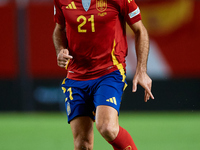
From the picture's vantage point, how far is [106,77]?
4.24 m

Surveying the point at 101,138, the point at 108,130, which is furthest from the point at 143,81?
the point at 101,138

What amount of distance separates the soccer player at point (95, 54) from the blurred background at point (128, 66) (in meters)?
5.22

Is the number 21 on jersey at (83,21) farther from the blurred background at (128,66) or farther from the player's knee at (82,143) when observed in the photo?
the blurred background at (128,66)

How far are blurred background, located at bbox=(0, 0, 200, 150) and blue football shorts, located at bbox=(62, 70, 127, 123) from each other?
5199 mm

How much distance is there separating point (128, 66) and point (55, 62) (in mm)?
1599

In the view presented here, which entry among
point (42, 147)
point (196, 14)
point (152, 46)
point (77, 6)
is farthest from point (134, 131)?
point (77, 6)

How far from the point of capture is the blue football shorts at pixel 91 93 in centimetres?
414

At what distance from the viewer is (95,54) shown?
429 cm

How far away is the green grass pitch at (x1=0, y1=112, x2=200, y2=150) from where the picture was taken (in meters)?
6.61

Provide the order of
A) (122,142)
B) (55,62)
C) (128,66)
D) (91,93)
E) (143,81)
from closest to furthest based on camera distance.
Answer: (122,142)
(143,81)
(91,93)
(128,66)
(55,62)

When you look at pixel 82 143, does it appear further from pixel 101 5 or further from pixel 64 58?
pixel 101 5

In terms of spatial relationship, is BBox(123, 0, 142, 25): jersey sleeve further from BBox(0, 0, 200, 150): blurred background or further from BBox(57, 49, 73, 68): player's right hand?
BBox(0, 0, 200, 150): blurred background

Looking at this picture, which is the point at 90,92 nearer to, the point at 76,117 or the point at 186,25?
the point at 76,117

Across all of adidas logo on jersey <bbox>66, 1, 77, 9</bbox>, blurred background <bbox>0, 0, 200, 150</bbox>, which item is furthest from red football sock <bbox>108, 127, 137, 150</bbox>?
blurred background <bbox>0, 0, 200, 150</bbox>
